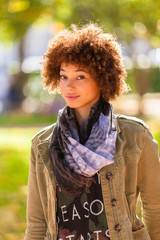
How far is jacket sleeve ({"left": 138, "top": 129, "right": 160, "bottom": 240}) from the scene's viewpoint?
7.13 feet

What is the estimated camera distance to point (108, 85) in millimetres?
2271

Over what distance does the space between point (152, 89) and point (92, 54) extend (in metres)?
11.8

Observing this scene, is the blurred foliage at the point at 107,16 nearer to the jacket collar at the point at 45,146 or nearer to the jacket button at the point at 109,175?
the jacket collar at the point at 45,146

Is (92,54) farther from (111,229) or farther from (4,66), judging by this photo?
(4,66)

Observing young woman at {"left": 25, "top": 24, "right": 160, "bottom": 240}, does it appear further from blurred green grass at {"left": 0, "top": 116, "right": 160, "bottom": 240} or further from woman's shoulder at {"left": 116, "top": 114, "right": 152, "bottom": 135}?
blurred green grass at {"left": 0, "top": 116, "right": 160, "bottom": 240}

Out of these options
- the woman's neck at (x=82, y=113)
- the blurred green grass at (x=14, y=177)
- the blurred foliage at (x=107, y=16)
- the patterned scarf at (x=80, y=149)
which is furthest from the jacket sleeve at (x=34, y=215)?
the blurred foliage at (x=107, y=16)

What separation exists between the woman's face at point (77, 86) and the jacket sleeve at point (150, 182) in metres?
0.39

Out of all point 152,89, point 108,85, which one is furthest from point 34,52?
point 108,85

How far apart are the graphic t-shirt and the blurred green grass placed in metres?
2.46

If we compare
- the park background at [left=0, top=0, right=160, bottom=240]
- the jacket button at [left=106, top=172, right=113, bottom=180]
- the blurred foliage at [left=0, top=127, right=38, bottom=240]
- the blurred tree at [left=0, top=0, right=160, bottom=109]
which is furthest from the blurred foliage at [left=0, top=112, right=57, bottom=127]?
the jacket button at [left=106, top=172, right=113, bottom=180]

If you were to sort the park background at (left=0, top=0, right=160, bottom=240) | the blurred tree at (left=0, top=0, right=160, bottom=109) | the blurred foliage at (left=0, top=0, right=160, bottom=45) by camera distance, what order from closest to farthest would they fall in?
the park background at (left=0, top=0, right=160, bottom=240) → the blurred tree at (left=0, top=0, right=160, bottom=109) → the blurred foliage at (left=0, top=0, right=160, bottom=45)

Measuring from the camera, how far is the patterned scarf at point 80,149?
6.73 ft

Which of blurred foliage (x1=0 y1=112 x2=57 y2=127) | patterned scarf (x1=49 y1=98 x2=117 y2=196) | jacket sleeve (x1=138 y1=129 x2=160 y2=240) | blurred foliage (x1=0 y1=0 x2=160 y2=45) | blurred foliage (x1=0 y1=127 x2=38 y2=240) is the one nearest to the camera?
patterned scarf (x1=49 y1=98 x2=117 y2=196)

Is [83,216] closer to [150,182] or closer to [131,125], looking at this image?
[150,182]
